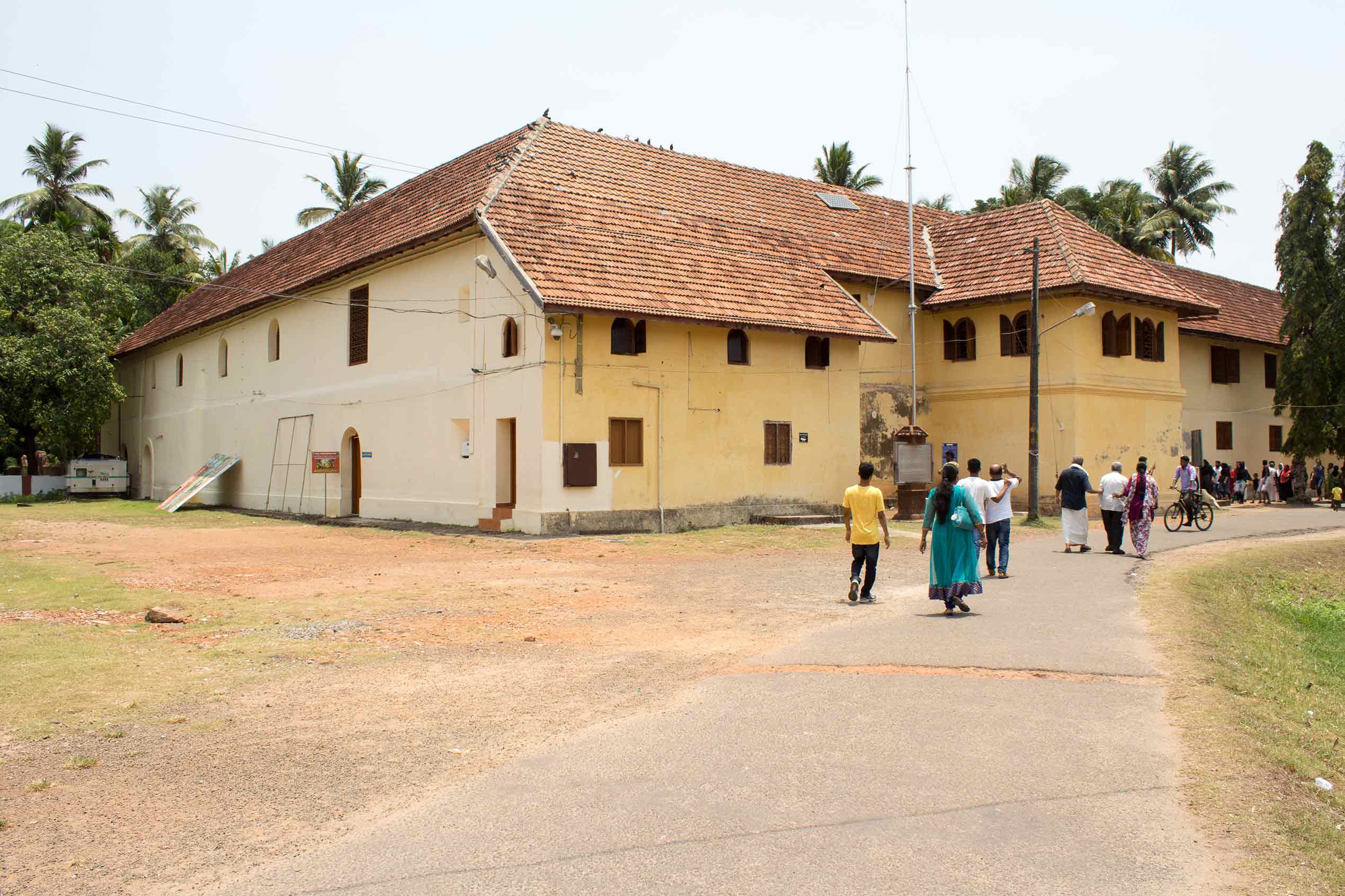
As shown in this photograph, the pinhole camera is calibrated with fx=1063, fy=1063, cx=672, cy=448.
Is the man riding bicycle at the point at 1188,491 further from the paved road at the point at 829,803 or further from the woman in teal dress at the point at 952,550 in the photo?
the paved road at the point at 829,803

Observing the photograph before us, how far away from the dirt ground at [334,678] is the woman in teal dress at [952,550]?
3.92 ft

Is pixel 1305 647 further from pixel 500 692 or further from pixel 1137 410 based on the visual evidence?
pixel 1137 410

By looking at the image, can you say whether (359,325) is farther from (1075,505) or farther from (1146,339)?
(1146,339)

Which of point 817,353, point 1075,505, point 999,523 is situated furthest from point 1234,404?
point 999,523

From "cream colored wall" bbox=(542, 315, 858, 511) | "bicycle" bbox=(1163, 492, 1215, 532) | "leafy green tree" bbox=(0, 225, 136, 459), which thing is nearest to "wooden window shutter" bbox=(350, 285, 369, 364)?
"cream colored wall" bbox=(542, 315, 858, 511)

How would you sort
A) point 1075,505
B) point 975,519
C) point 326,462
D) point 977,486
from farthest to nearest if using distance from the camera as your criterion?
point 326,462
point 1075,505
point 977,486
point 975,519

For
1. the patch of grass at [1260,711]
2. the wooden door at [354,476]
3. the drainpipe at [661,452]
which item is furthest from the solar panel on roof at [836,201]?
the patch of grass at [1260,711]

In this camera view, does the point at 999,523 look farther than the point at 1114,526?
No

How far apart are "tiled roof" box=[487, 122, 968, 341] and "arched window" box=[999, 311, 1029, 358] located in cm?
255

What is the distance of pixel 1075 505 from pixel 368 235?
19.5 m

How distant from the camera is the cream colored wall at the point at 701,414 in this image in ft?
71.9

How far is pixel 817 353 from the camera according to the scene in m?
26.2

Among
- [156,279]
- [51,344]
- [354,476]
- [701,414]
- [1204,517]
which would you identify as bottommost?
[1204,517]

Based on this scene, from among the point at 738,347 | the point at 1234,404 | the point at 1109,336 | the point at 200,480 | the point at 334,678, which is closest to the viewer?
the point at 334,678
